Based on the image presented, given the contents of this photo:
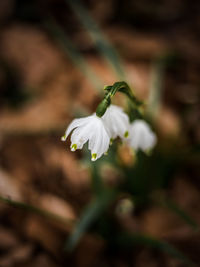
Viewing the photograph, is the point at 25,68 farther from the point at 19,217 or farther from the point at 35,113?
the point at 19,217

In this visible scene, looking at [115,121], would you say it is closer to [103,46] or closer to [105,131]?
[105,131]

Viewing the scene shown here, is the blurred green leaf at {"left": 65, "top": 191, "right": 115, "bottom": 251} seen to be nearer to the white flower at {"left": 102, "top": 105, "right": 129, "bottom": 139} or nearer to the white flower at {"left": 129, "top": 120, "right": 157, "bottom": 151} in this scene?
the white flower at {"left": 129, "top": 120, "right": 157, "bottom": 151}

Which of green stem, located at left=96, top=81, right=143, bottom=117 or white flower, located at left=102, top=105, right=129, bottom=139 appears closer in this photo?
green stem, located at left=96, top=81, right=143, bottom=117

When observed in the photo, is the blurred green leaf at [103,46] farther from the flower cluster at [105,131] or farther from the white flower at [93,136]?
the white flower at [93,136]

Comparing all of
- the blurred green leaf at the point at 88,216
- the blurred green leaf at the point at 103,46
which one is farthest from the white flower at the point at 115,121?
the blurred green leaf at the point at 103,46

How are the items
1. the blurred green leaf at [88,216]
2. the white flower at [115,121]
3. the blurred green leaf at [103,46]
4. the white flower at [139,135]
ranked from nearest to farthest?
the white flower at [115,121], the white flower at [139,135], the blurred green leaf at [88,216], the blurred green leaf at [103,46]

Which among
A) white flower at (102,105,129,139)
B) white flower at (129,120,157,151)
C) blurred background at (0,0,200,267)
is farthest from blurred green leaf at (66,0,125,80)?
white flower at (102,105,129,139)
